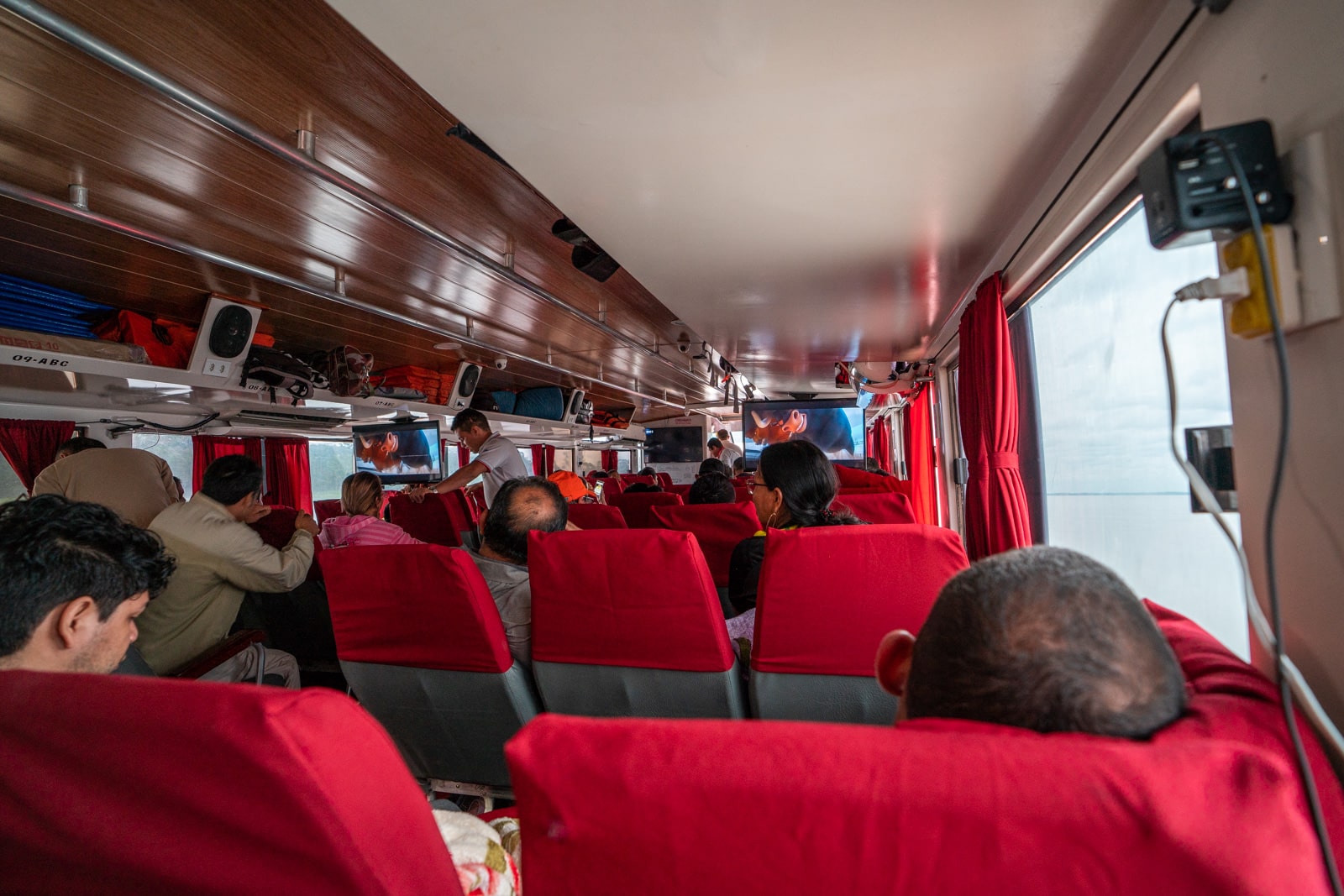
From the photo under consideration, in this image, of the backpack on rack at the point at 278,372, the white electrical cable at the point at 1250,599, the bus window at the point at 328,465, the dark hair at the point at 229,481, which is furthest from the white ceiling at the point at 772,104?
the bus window at the point at 328,465

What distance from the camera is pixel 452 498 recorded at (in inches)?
A: 197

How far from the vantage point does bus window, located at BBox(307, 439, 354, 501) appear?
1015 cm

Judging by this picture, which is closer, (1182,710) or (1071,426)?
(1182,710)

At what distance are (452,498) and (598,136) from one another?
3763mm

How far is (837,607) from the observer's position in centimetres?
167

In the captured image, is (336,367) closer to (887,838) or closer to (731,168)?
(731,168)

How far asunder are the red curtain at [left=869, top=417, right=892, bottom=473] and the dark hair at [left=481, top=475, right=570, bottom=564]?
793 cm

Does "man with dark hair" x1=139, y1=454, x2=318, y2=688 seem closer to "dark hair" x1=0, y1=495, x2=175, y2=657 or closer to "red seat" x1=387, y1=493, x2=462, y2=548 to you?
"dark hair" x1=0, y1=495, x2=175, y2=657

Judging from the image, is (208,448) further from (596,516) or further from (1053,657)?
(1053,657)

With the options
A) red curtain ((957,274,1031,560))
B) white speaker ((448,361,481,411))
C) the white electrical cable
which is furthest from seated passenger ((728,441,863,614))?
white speaker ((448,361,481,411))

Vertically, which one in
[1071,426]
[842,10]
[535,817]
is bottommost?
[535,817]

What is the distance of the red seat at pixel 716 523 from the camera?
3332 millimetres

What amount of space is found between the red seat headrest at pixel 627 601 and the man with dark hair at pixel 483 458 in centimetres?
317

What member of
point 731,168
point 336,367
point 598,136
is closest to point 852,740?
point 598,136
